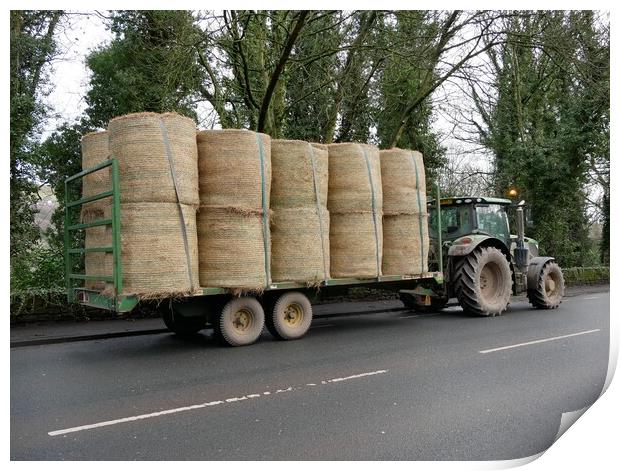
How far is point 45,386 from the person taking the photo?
5633mm

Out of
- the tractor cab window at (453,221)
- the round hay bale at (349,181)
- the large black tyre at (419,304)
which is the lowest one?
the large black tyre at (419,304)

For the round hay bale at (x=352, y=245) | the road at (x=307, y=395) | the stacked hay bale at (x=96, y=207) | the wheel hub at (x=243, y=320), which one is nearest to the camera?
the road at (x=307, y=395)

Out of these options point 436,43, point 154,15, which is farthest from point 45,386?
point 436,43

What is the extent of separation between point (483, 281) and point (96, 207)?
7264 millimetres

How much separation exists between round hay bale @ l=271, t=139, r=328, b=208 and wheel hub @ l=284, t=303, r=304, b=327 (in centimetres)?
151

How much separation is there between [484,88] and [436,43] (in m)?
1.73

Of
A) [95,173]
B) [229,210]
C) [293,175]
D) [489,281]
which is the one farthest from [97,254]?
[489,281]

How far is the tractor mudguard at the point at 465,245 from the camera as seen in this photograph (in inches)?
405

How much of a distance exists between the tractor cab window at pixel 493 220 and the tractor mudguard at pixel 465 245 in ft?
1.55

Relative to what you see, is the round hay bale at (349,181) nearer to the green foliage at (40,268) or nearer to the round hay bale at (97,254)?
the round hay bale at (97,254)

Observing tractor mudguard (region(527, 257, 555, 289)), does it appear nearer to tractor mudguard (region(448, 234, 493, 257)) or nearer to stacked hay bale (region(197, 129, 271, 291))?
tractor mudguard (region(448, 234, 493, 257))

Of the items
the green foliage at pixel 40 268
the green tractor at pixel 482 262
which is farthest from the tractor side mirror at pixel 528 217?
the green foliage at pixel 40 268

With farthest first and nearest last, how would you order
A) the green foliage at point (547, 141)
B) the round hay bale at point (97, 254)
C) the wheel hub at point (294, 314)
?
the green foliage at point (547, 141), the wheel hub at point (294, 314), the round hay bale at point (97, 254)

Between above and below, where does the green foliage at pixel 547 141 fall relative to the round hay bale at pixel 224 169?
above
